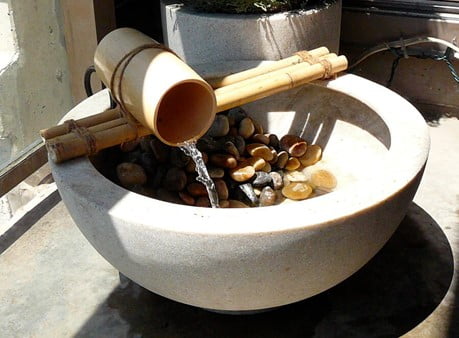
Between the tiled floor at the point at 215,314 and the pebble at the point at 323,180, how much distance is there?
308mm

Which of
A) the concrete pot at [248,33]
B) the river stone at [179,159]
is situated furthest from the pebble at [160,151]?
the concrete pot at [248,33]

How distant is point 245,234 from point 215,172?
0.61m

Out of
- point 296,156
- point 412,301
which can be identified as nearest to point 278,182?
point 296,156

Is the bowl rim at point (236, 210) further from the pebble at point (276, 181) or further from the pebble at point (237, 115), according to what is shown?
the pebble at point (237, 115)

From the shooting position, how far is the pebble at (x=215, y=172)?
2.06m

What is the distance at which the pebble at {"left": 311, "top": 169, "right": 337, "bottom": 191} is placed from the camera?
2139 millimetres

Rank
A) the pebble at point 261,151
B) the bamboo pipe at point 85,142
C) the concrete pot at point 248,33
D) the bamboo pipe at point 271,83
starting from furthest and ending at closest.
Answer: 1. the concrete pot at point 248,33
2. the pebble at point 261,151
3. the bamboo pipe at point 271,83
4. the bamboo pipe at point 85,142

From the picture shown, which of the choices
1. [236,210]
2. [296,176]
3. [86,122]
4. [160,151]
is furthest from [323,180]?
[86,122]

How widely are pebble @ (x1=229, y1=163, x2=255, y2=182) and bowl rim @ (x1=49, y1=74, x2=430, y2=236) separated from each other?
473 millimetres

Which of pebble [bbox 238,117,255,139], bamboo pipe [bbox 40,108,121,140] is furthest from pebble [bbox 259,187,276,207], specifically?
bamboo pipe [bbox 40,108,121,140]

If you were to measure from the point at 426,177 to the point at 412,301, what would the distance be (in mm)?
807

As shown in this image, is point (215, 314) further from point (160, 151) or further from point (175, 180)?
point (160, 151)

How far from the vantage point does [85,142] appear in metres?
1.78

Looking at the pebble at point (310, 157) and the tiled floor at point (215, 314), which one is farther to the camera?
the pebble at point (310, 157)
